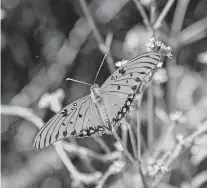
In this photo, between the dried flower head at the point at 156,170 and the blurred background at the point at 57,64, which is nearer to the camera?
the dried flower head at the point at 156,170

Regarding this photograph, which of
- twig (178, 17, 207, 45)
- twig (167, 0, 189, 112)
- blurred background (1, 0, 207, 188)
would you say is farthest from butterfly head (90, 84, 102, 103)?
blurred background (1, 0, 207, 188)

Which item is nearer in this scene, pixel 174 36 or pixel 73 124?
pixel 73 124

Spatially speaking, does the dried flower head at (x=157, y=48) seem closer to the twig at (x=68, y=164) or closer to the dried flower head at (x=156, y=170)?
the dried flower head at (x=156, y=170)

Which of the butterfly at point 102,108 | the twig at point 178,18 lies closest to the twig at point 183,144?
the butterfly at point 102,108

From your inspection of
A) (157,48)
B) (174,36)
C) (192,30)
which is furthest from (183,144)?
(192,30)

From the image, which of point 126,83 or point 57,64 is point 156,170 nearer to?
point 126,83

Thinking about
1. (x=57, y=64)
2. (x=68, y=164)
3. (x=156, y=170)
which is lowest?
(x=156, y=170)
